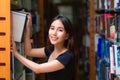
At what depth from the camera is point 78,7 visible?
6.39 m

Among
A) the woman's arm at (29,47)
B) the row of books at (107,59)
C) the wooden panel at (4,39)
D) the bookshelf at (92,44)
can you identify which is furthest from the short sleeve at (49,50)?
the bookshelf at (92,44)

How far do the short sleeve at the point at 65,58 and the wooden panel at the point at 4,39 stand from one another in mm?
389

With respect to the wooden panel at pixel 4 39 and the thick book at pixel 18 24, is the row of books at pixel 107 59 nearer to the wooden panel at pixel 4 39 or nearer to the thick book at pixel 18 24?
the thick book at pixel 18 24

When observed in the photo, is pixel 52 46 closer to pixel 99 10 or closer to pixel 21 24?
pixel 21 24

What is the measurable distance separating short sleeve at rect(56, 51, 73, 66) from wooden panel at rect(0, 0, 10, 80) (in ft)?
1.28

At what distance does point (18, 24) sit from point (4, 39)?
0.19 meters

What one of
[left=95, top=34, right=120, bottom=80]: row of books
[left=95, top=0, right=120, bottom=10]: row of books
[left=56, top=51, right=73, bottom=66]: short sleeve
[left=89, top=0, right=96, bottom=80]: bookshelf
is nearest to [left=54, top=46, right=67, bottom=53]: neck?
[left=56, top=51, right=73, bottom=66]: short sleeve

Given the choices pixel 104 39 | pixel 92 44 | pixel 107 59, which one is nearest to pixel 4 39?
pixel 107 59

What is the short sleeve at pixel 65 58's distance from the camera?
2.49 metres

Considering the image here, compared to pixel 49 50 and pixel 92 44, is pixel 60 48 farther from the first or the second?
pixel 92 44

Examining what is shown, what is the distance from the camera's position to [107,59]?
426cm

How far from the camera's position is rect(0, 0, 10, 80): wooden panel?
7.99 ft

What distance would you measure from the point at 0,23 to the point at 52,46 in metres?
0.56

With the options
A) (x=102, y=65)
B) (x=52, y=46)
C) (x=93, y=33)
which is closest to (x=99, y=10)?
(x=93, y=33)
